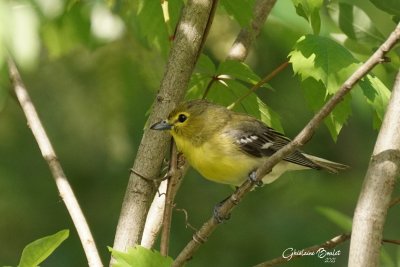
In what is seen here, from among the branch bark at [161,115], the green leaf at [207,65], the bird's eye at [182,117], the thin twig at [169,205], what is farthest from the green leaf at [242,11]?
the bird's eye at [182,117]

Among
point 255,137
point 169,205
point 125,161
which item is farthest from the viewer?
point 125,161

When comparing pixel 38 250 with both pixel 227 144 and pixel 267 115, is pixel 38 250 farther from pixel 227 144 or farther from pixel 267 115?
pixel 227 144

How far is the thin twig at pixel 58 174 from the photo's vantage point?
303 cm

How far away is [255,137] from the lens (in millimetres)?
4473

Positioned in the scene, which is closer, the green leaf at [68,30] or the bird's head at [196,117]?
the bird's head at [196,117]

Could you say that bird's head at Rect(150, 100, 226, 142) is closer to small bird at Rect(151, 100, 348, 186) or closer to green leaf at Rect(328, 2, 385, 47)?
small bird at Rect(151, 100, 348, 186)

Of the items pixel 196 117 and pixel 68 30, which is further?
pixel 68 30

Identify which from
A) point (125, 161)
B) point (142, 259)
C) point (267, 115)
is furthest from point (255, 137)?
point (125, 161)

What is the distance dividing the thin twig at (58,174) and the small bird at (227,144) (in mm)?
819

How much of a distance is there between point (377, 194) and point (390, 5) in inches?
46.5

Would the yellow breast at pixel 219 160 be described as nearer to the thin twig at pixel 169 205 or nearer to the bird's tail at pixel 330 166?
the bird's tail at pixel 330 166

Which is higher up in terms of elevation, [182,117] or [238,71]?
[182,117]

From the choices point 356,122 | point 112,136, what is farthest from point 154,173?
point 356,122

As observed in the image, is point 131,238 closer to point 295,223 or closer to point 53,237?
point 53,237
